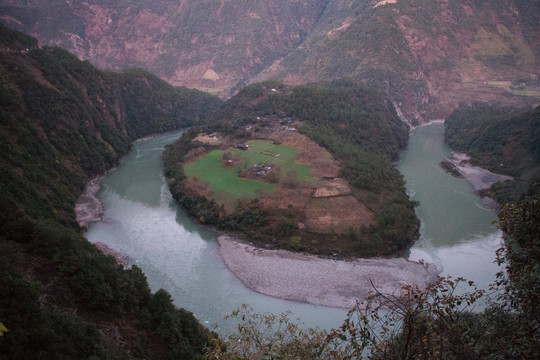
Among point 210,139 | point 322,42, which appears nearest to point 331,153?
point 210,139

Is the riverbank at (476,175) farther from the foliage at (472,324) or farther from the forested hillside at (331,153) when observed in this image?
the foliage at (472,324)

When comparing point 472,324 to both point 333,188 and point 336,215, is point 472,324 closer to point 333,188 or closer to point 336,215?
point 336,215

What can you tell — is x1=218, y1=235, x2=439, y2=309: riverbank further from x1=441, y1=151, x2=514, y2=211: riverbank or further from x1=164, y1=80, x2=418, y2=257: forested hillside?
x1=441, y1=151, x2=514, y2=211: riverbank

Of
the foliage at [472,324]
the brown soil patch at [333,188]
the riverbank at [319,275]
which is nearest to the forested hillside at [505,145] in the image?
the brown soil patch at [333,188]

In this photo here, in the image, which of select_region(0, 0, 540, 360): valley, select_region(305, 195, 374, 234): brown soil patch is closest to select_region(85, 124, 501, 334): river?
select_region(0, 0, 540, 360): valley

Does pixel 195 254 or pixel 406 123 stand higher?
pixel 195 254

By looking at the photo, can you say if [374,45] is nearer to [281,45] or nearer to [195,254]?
[281,45]

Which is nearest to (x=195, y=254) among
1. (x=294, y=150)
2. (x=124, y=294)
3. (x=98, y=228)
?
(x=98, y=228)
